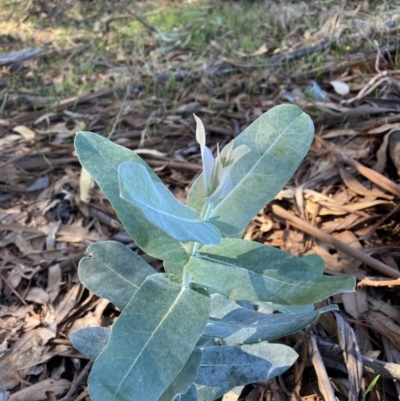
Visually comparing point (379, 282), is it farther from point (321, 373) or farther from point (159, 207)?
point (159, 207)

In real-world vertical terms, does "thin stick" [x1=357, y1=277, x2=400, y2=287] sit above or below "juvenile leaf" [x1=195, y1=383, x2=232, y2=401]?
below

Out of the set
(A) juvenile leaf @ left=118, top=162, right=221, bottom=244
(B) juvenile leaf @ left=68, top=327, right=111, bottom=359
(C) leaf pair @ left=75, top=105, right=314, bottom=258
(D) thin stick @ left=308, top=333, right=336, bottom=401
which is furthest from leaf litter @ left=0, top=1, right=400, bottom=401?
(A) juvenile leaf @ left=118, top=162, right=221, bottom=244

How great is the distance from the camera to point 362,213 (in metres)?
1.62

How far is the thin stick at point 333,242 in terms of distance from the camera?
4.50ft

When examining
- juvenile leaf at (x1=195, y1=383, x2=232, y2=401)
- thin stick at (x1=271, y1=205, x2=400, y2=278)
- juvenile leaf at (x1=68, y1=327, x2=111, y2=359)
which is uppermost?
juvenile leaf at (x1=68, y1=327, x2=111, y2=359)

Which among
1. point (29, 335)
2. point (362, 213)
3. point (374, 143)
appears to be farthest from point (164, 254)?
point (374, 143)

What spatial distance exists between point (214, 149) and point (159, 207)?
152 cm

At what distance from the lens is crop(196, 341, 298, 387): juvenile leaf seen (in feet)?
3.19

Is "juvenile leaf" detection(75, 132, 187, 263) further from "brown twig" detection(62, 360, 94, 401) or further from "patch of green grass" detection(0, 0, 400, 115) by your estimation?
"patch of green grass" detection(0, 0, 400, 115)

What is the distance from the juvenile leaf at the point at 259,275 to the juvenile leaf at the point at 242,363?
252mm

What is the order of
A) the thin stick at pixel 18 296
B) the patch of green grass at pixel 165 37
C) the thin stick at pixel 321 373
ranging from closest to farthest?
1. the thin stick at pixel 321 373
2. the thin stick at pixel 18 296
3. the patch of green grass at pixel 165 37

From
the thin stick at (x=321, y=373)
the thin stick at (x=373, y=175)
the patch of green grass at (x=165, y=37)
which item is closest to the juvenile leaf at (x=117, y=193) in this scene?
the thin stick at (x=321, y=373)

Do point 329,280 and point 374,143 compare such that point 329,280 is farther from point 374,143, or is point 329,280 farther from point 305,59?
point 305,59

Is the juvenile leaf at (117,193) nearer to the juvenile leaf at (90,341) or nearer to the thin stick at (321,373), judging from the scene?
the juvenile leaf at (90,341)
